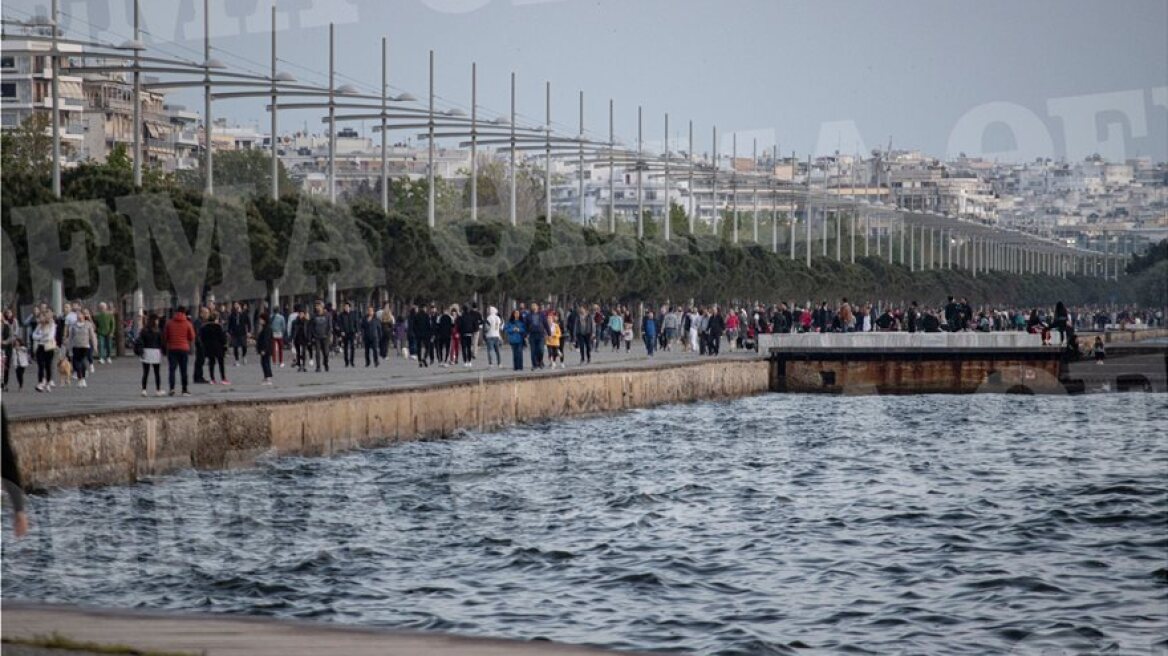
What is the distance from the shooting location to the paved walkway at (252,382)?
2966 centimetres

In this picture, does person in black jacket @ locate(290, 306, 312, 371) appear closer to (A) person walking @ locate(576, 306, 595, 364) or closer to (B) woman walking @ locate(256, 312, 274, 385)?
(B) woman walking @ locate(256, 312, 274, 385)

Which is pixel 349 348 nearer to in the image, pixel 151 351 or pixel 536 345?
pixel 536 345

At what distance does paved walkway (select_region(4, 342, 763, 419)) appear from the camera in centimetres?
2966

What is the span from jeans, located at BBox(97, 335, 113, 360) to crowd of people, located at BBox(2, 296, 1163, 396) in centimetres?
4

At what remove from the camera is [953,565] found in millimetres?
22188

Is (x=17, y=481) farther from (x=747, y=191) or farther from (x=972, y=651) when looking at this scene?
(x=747, y=191)

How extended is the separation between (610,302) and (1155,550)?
68.4m

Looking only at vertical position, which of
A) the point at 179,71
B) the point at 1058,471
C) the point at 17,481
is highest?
the point at 179,71

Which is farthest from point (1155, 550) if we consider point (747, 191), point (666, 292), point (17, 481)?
point (747, 191)

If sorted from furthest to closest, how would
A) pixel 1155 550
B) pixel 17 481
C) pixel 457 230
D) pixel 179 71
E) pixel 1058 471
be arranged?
pixel 457 230
pixel 179 71
pixel 1058 471
pixel 1155 550
pixel 17 481

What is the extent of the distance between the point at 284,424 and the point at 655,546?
10.2 metres

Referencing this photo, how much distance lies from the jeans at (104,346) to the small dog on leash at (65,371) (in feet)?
31.5

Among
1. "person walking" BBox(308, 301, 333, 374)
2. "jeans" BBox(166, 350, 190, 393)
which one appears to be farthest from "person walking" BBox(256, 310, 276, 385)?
"jeans" BBox(166, 350, 190, 393)

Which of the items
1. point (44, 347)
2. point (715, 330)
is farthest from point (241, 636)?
point (715, 330)
